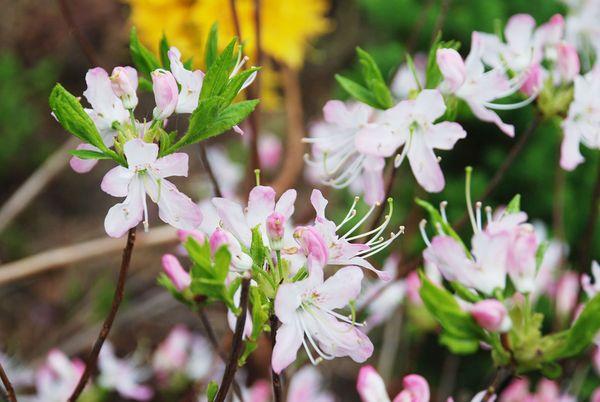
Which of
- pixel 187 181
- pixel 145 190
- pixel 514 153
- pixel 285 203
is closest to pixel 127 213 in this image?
pixel 145 190

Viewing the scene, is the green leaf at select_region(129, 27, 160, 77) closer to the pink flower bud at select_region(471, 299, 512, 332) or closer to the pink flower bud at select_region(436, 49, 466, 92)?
the pink flower bud at select_region(436, 49, 466, 92)

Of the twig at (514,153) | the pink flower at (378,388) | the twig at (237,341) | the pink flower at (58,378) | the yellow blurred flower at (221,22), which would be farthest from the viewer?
the yellow blurred flower at (221,22)

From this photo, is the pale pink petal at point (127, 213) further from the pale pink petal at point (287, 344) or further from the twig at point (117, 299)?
the pale pink petal at point (287, 344)

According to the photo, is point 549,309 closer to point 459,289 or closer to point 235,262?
point 459,289

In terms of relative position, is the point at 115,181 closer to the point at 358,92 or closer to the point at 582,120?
the point at 358,92

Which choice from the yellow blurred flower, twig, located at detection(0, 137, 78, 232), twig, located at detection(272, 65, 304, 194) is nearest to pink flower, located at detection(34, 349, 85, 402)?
twig, located at detection(0, 137, 78, 232)

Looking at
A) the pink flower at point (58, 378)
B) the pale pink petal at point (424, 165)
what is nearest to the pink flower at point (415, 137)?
the pale pink petal at point (424, 165)

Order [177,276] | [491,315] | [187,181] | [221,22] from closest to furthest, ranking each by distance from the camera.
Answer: [491,315] → [177,276] → [221,22] → [187,181]
